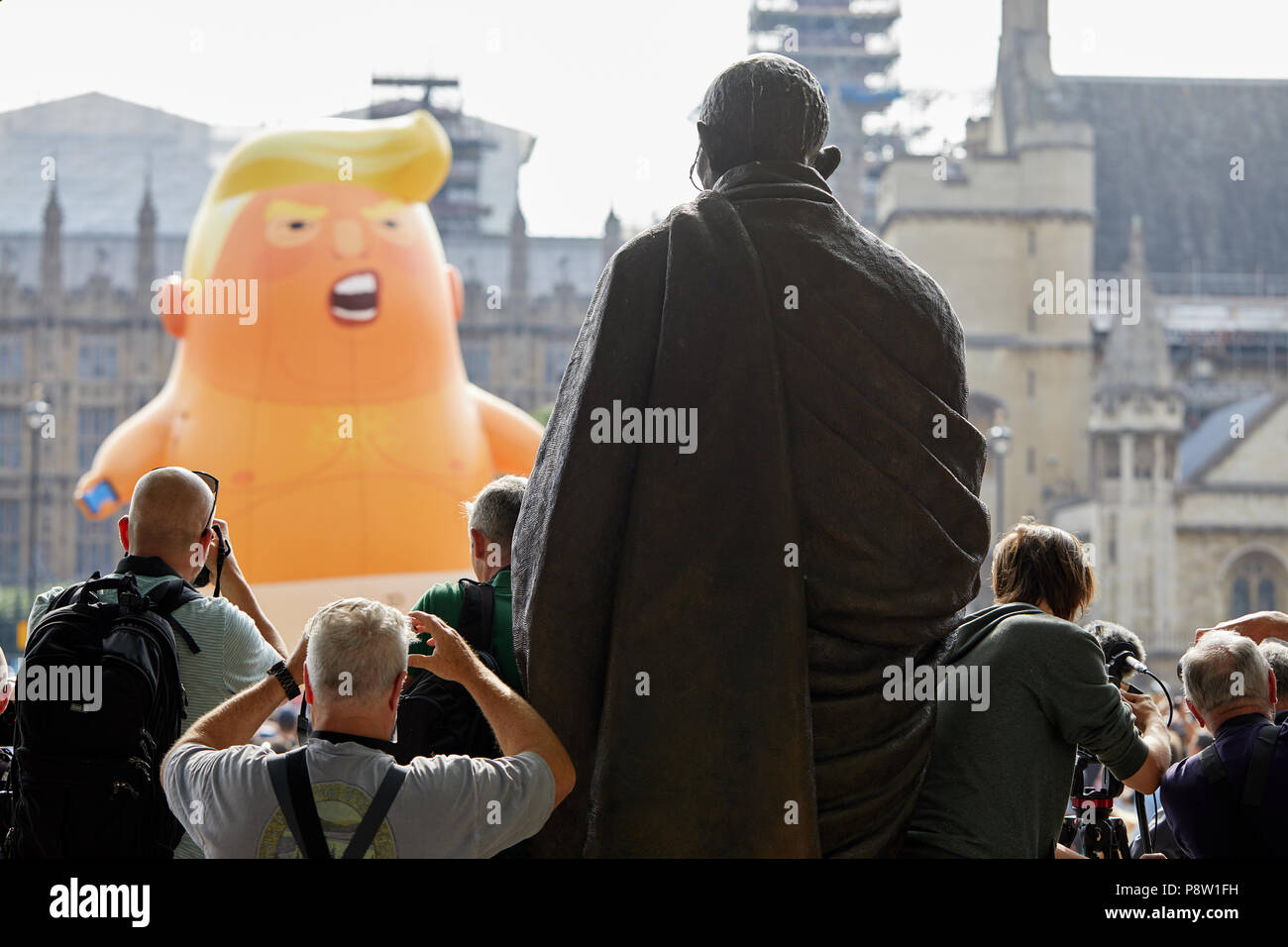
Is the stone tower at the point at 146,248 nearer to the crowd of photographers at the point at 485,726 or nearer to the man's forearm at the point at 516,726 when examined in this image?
the crowd of photographers at the point at 485,726

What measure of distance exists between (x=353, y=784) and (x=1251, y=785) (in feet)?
5.06

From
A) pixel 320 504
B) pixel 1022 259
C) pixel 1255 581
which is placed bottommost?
pixel 320 504

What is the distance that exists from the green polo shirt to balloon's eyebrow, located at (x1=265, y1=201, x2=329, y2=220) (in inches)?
337

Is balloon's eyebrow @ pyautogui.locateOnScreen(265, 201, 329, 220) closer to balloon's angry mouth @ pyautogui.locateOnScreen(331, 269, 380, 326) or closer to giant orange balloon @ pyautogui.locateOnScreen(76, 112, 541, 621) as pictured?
giant orange balloon @ pyautogui.locateOnScreen(76, 112, 541, 621)

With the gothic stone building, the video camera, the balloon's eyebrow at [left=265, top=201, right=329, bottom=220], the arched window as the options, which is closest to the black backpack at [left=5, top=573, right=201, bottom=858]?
the video camera

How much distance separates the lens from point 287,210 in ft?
35.1

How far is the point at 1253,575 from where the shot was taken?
35594 millimetres

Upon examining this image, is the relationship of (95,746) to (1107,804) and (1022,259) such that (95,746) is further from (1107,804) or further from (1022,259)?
(1022,259)

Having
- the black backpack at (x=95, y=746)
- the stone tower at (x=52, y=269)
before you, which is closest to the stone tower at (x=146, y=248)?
the stone tower at (x=52, y=269)

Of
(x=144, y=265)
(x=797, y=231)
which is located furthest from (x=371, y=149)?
(x=144, y=265)

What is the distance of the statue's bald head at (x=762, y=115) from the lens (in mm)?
2562

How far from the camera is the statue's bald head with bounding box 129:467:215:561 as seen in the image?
2.70 metres

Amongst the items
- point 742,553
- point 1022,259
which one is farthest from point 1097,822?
point 1022,259
